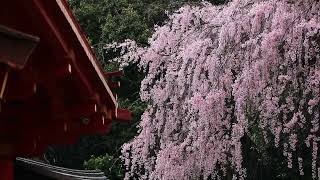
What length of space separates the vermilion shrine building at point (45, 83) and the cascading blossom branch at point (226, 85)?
395 cm

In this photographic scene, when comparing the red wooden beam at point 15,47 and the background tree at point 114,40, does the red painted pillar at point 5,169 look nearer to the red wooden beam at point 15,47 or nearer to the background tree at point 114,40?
the red wooden beam at point 15,47

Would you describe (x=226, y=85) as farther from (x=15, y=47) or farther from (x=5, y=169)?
(x=15, y=47)

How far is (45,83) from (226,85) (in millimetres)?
5400

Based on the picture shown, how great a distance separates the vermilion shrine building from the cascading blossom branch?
395 centimetres

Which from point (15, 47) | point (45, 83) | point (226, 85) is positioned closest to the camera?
point (15, 47)

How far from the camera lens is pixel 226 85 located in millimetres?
8188

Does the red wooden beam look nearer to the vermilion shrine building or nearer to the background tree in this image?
the vermilion shrine building

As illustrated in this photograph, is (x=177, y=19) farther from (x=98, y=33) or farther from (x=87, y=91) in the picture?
(x=98, y=33)

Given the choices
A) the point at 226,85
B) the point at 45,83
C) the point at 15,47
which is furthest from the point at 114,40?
the point at 15,47

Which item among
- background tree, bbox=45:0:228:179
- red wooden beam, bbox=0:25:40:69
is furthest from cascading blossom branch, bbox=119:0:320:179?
background tree, bbox=45:0:228:179

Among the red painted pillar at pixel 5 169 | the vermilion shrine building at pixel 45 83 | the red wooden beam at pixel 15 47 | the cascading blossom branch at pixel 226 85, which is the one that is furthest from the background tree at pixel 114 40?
the red wooden beam at pixel 15 47

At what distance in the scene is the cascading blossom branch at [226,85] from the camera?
24.2 feet

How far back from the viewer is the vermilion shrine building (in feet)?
8.30

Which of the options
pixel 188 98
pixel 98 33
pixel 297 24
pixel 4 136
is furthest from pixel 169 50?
pixel 98 33
